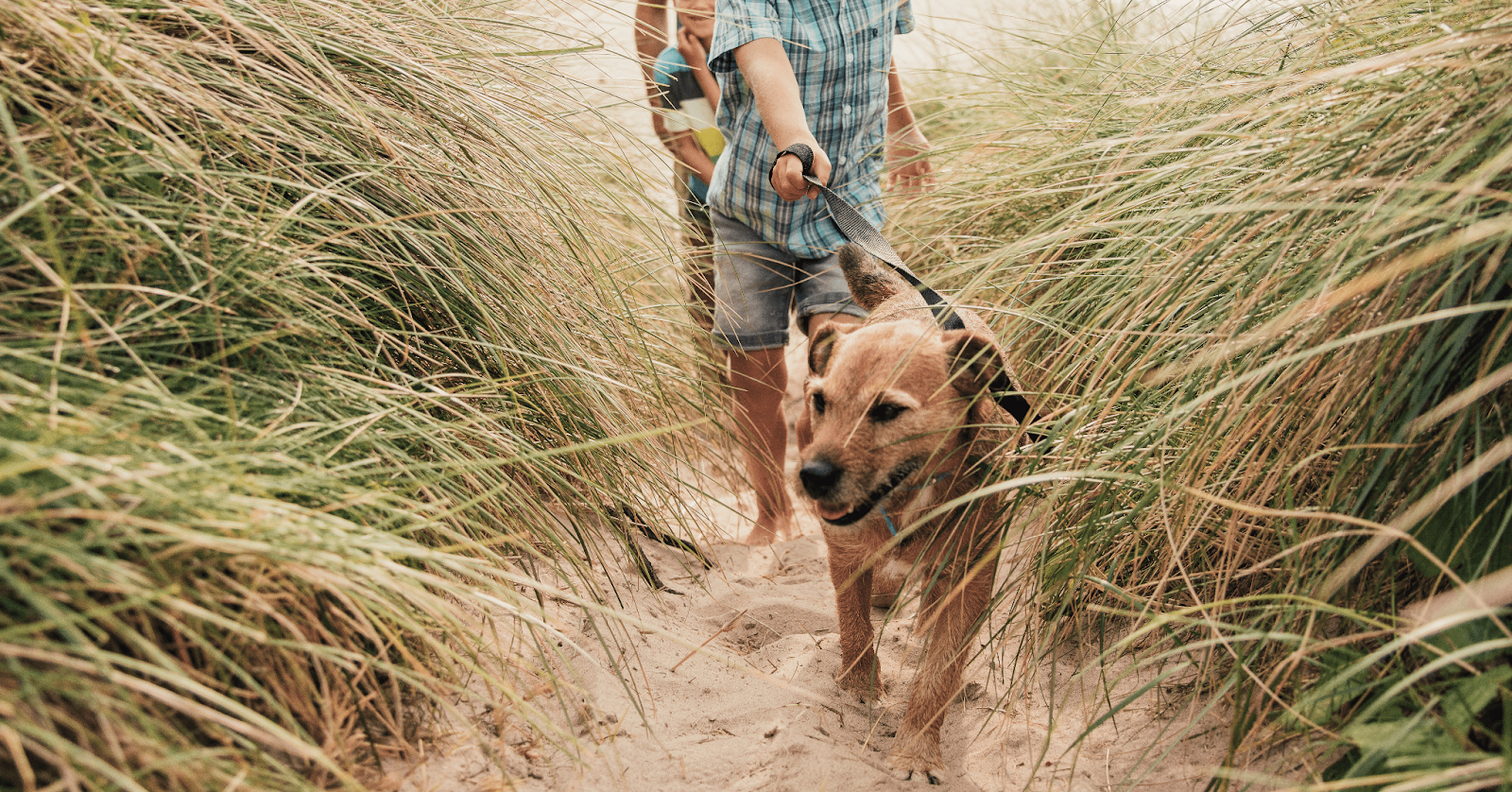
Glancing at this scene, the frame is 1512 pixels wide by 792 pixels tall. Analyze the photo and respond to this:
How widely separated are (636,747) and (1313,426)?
5.43ft

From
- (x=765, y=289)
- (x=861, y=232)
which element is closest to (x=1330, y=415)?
(x=861, y=232)

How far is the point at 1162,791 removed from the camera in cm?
204

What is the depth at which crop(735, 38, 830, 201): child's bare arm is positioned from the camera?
3.04 meters

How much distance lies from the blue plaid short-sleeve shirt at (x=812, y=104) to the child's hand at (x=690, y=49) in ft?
2.60

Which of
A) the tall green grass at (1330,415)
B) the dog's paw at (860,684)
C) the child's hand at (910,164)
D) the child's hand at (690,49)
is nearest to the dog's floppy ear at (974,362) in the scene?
the tall green grass at (1330,415)

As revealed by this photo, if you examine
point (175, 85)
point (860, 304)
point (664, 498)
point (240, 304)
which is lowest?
point (664, 498)

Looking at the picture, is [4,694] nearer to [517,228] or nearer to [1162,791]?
[517,228]

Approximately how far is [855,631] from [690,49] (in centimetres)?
303

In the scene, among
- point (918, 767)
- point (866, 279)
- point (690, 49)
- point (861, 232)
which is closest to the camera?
point (918, 767)

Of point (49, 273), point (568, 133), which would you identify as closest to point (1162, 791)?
point (49, 273)

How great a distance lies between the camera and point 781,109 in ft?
10.4

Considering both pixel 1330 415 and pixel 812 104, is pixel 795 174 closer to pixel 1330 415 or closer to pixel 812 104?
pixel 812 104

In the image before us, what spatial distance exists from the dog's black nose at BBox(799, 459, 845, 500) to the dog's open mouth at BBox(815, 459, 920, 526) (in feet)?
0.23

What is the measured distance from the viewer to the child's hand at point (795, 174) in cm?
300
